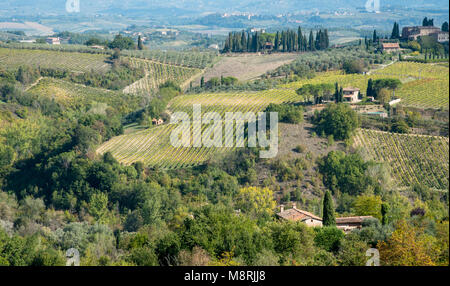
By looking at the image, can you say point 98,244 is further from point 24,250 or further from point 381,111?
point 381,111

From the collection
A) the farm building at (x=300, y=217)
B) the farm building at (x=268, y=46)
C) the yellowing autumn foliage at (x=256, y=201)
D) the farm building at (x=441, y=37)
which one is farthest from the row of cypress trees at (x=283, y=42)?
the farm building at (x=300, y=217)

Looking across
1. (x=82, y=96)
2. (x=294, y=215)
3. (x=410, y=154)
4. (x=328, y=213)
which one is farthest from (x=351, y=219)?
(x=82, y=96)

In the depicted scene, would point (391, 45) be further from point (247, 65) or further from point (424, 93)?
point (424, 93)

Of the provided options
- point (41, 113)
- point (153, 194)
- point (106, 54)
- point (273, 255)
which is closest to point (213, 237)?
point (273, 255)

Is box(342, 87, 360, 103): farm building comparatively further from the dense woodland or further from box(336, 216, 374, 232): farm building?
box(336, 216, 374, 232): farm building

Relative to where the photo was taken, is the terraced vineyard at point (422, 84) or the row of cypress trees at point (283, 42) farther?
the row of cypress trees at point (283, 42)

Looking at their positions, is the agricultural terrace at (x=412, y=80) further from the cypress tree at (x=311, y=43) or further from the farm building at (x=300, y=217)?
the cypress tree at (x=311, y=43)
